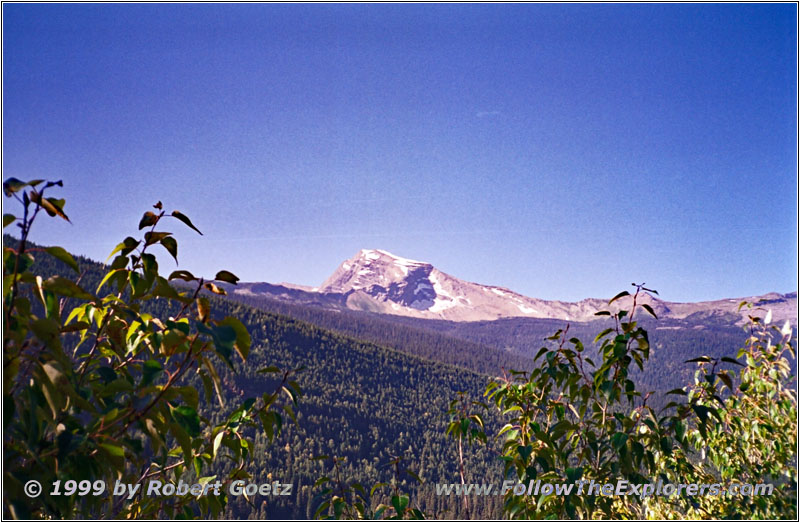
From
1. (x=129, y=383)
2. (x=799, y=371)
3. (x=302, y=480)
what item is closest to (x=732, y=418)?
(x=799, y=371)

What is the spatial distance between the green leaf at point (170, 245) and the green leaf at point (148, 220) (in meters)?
0.08

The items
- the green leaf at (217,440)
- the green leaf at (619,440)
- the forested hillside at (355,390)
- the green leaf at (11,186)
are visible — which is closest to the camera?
the green leaf at (11,186)

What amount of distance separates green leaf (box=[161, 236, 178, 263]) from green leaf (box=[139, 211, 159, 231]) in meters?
0.08

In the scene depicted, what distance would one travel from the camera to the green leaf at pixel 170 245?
7.98ft

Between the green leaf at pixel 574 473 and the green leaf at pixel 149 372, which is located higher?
the green leaf at pixel 149 372

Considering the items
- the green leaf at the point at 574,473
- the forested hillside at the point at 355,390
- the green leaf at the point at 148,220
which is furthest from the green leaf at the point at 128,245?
the forested hillside at the point at 355,390

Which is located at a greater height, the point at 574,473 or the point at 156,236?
the point at 156,236

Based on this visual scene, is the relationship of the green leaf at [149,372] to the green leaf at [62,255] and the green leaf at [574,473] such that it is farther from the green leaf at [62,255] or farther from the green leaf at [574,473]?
the green leaf at [574,473]

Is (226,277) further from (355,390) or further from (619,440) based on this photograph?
(355,390)

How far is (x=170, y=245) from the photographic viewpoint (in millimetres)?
2455

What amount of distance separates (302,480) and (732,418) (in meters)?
71.2

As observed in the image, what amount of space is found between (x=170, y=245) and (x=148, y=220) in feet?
0.43

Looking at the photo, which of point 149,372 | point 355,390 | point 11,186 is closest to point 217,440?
point 149,372

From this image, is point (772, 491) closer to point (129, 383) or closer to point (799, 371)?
point (799, 371)
